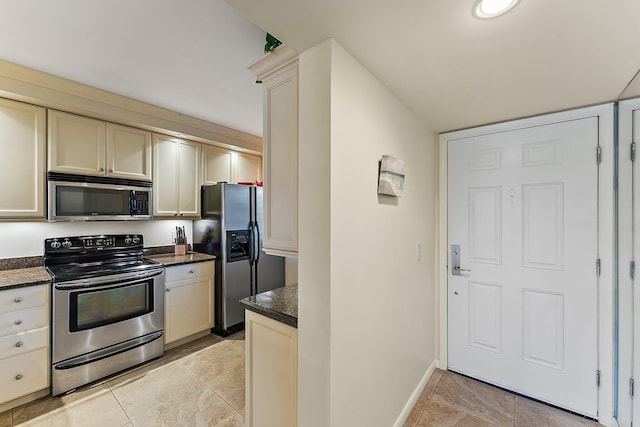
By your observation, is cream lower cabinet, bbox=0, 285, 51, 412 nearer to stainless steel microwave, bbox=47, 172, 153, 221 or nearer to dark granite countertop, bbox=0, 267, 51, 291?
dark granite countertop, bbox=0, 267, 51, 291

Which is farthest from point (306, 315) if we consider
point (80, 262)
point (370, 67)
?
point (80, 262)

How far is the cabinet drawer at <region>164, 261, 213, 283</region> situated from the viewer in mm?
2806

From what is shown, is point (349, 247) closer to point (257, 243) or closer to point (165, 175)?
point (257, 243)

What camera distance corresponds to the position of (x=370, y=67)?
1386 millimetres

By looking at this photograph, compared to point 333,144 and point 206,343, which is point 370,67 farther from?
point 206,343

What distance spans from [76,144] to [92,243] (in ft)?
3.10

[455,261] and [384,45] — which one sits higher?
[384,45]

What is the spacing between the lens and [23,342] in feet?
6.44

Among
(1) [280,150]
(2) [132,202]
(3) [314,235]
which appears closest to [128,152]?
(2) [132,202]

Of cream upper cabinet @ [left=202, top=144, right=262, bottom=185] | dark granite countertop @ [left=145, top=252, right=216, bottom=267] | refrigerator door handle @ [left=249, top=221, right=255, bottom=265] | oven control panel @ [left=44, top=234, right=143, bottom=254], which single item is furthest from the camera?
cream upper cabinet @ [left=202, top=144, right=262, bottom=185]

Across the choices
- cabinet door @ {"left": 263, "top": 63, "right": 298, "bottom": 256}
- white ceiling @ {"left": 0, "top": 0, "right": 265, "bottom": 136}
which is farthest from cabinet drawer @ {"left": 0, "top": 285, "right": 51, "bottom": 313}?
cabinet door @ {"left": 263, "top": 63, "right": 298, "bottom": 256}

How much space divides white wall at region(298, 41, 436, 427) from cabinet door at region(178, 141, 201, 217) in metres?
2.50

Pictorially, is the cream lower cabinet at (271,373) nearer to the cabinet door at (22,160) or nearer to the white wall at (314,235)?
the white wall at (314,235)

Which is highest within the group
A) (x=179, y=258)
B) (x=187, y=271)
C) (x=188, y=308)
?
(x=179, y=258)
